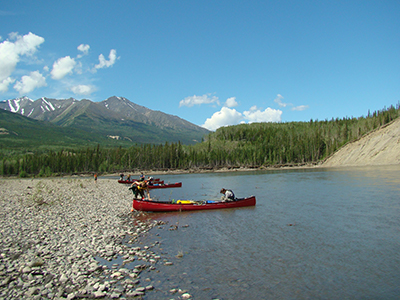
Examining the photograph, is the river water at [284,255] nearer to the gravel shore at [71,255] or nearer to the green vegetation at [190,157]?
the gravel shore at [71,255]

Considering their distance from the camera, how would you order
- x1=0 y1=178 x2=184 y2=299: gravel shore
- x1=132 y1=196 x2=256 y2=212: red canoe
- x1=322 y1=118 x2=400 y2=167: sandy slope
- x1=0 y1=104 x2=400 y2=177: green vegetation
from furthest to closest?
x1=0 y1=104 x2=400 y2=177: green vegetation
x1=322 y1=118 x2=400 y2=167: sandy slope
x1=132 y1=196 x2=256 y2=212: red canoe
x1=0 y1=178 x2=184 y2=299: gravel shore

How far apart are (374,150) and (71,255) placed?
387 ft

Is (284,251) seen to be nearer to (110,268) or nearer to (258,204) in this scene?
(110,268)

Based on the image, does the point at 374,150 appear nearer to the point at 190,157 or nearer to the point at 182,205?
the point at 190,157

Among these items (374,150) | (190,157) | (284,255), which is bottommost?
(284,255)

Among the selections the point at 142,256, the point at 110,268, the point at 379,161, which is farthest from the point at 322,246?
the point at 379,161

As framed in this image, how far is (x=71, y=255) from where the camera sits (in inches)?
523

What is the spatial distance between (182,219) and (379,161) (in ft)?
334

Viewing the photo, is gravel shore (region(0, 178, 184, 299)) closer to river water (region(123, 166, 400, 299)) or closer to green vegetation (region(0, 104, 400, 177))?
river water (region(123, 166, 400, 299))

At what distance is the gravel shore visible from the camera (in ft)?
32.6

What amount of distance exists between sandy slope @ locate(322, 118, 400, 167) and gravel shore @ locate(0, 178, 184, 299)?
105079 millimetres

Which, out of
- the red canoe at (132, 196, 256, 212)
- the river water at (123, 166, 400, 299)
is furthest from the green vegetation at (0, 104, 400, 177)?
the river water at (123, 166, 400, 299)

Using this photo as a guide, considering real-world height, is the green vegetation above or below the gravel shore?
above

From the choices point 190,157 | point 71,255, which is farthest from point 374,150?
point 71,255
